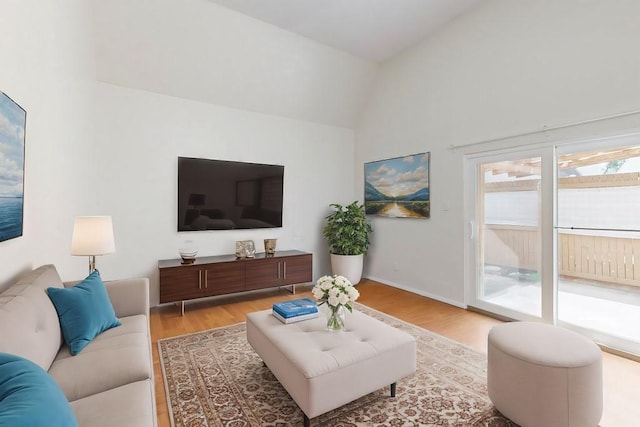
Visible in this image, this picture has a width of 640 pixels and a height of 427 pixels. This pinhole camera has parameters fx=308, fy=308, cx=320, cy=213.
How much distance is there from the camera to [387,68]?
4898 millimetres

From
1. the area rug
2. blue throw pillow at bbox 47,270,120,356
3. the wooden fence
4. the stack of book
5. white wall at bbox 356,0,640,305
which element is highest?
white wall at bbox 356,0,640,305

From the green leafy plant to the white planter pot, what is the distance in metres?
0.08

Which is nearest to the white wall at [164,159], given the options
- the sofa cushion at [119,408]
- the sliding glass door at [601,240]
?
the sofa cushion at [119,408]

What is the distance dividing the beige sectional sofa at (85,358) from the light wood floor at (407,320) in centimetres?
51

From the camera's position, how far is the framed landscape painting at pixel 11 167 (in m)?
1.60

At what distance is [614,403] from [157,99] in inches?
203

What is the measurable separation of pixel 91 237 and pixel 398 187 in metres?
3.88

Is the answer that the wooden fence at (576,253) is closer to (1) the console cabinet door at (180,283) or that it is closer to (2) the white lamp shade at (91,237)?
(1) the console cabinet door at (180,283)

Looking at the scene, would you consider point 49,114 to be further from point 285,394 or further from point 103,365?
point 285,394

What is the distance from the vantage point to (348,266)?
16.0ft

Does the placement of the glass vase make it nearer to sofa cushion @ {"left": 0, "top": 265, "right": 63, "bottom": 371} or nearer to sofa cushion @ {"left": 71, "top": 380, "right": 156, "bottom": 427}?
sofa cushion @ {"left": 71, "top": 380, "right": 156, "bottom": 427}

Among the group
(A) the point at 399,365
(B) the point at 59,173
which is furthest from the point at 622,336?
(B) the point at 59,173

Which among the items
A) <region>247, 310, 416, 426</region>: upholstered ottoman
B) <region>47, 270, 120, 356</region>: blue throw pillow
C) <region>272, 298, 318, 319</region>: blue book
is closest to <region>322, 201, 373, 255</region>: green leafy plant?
<region>272, 298, 318, 319</region>: blue book

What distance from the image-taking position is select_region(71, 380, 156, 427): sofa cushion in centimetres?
116
